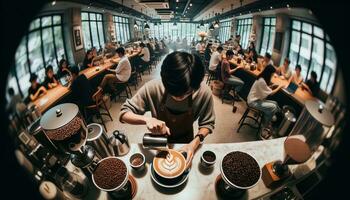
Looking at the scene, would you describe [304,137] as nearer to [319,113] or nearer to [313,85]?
[319,113]

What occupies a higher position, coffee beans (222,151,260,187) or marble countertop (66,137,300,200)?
coffee beans (222,151,260,187)

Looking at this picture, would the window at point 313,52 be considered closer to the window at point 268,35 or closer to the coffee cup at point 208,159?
the window at point 268,35

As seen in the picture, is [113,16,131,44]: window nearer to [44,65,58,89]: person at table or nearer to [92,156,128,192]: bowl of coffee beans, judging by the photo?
[44,65,58,89]: person at table

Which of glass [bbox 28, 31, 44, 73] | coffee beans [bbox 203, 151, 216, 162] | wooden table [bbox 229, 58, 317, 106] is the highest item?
glass [bbox 28, 31, 44, 73]

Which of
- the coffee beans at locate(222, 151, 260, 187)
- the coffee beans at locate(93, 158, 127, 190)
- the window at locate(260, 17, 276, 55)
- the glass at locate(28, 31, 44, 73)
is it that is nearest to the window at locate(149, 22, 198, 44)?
the window at locate(260, 17, 276, 55)

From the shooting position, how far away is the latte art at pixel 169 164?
931 millimetres

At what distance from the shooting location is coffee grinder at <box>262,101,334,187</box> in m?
0.62

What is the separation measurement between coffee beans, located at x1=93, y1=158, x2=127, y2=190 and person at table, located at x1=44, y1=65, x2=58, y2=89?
0.54 meters

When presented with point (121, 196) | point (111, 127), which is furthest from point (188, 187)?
point (111, 127)

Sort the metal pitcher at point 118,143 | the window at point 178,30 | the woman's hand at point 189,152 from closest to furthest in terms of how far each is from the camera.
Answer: the woman's hand at point 189,152 < the metal pitcher at point 118,143 < the window at point 178,30

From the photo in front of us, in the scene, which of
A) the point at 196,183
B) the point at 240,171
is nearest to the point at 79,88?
the point at 196,183

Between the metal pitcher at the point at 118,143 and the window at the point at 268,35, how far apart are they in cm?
118

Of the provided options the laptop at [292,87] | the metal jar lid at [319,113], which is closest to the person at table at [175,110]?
the laptop at [292,87]

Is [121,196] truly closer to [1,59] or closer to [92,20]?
[1,59]
